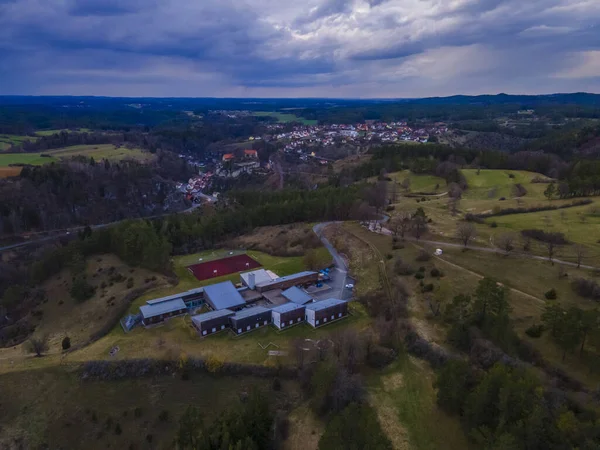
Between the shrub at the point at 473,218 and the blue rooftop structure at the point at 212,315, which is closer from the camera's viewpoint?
the blue rooftop structure at the point at 212,315

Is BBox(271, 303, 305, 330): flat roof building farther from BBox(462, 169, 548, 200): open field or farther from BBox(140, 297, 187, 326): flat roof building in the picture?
BBox(462, 169, 548, 200): open field

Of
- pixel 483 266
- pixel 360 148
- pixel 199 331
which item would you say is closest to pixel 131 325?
pixel 199 331

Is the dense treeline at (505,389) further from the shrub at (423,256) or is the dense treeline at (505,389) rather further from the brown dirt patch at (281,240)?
the brown dirt patch at (281,240)

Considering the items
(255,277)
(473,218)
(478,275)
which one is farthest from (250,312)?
(473,218)

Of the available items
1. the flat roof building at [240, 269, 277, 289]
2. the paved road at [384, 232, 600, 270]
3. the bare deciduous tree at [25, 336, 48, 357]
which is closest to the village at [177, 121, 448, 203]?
the flat roof building at [240, 269, 277, 289]

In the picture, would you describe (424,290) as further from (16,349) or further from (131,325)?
(16,349)

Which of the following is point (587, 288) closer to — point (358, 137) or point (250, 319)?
point (250, 319)

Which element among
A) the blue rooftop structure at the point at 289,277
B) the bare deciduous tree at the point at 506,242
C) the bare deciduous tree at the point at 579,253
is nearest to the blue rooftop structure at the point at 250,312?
the blue rooftop structure at the point at 289,277
